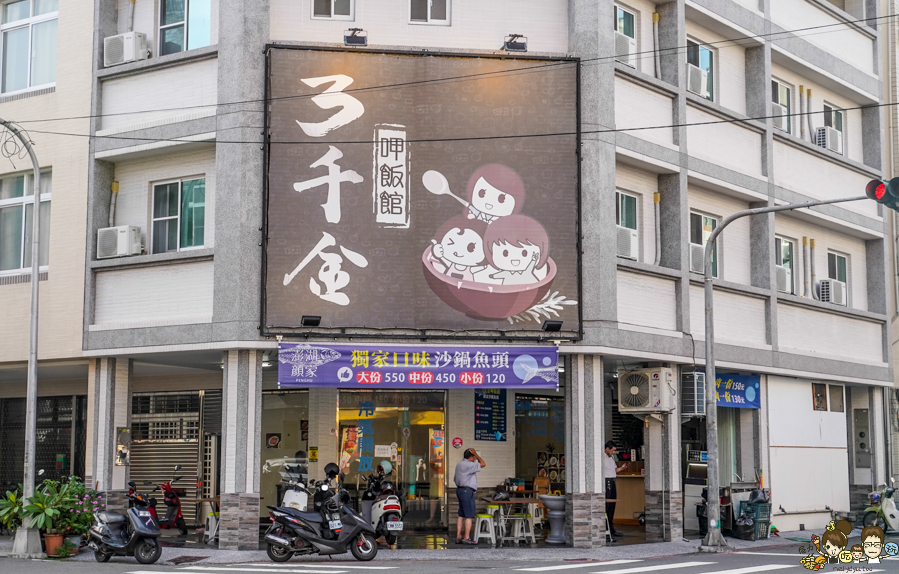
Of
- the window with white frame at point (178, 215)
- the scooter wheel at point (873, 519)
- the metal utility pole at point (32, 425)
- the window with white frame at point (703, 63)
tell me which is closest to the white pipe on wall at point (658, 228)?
the window with white frame at point (703, 63)

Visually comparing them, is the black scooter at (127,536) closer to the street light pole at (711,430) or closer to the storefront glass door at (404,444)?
the storefront glass door at (404,444)

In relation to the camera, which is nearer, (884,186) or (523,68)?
(884,186)

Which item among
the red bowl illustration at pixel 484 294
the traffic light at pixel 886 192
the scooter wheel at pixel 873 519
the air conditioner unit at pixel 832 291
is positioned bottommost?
the scooter wheel at pixel 873 519

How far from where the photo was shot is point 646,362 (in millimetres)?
23547

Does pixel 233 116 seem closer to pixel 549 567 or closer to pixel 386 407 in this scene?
pixel 386 407

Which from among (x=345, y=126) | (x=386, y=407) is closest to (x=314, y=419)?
(x=386, y=407)

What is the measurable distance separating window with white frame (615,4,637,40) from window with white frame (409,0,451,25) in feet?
12.7

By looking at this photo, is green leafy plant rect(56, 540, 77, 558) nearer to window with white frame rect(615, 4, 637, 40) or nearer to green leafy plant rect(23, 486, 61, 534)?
green leafy plant rect(23, 486, 61, 534)

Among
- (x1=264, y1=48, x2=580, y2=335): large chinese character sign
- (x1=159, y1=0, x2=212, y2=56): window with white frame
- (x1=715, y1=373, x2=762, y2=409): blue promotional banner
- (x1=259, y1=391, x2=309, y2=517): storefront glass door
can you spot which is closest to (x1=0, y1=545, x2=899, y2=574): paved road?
(x1=264, y1=48, x2=580, y2=335): large chinese character sign

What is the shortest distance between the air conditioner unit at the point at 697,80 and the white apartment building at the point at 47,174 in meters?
13.1

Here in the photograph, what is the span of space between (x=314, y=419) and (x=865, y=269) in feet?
55.1

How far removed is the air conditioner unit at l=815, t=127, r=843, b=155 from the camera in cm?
2945

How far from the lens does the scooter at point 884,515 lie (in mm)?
25188

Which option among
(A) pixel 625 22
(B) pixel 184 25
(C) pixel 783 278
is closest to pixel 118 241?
(B) pixel 184 25
